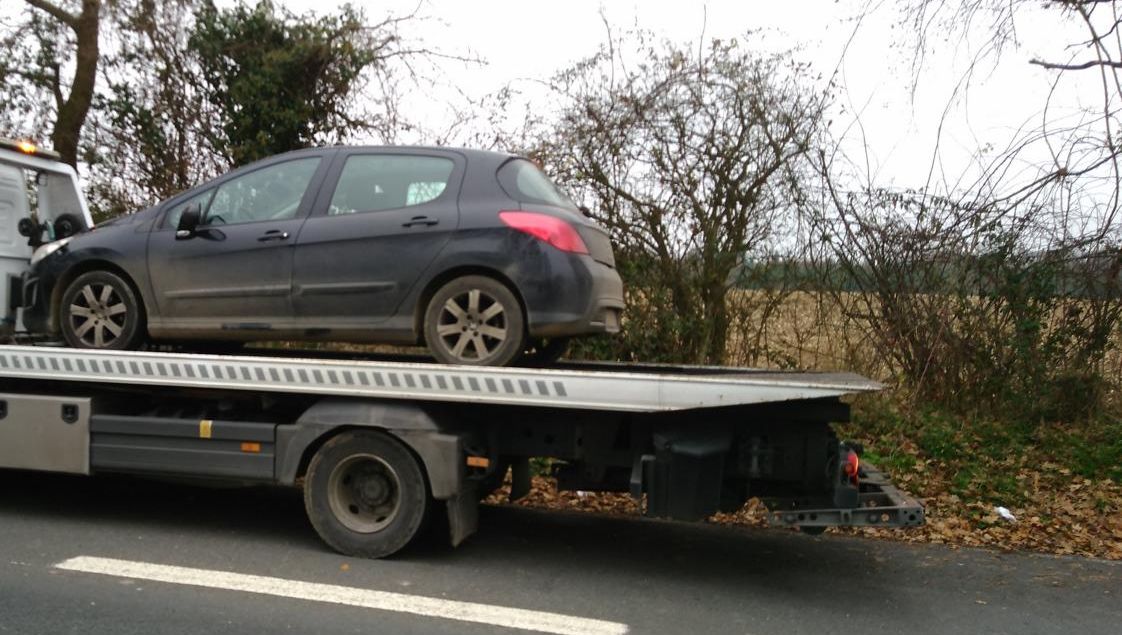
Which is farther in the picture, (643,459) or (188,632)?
(643,459)

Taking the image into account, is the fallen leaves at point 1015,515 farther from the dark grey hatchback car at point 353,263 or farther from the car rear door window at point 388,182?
the car rear door window at point 388,182

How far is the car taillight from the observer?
17.9ft

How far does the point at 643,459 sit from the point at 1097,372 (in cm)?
607

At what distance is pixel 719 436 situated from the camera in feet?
16.7

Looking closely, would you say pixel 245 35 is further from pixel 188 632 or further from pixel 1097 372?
pixel 1097 372

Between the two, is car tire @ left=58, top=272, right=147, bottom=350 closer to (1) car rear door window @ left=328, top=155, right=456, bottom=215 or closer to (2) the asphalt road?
(2) the asphalt road

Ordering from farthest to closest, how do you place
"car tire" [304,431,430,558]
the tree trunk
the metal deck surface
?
the tree trunk → "car tire" [304,431,430,558] → the metal deck surface

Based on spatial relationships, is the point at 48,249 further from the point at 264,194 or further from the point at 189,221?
the point at 264,194

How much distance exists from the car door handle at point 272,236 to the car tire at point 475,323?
1.11 m

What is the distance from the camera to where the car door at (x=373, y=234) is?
18.4ft

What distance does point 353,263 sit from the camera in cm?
571

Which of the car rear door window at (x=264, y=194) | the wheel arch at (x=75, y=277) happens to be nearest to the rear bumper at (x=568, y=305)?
the car rear door window at (x=264, y=194)

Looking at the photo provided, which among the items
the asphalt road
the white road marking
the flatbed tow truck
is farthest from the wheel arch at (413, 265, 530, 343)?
the white road marking

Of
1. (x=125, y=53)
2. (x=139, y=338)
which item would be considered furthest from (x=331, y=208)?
(x=125, y=53)
